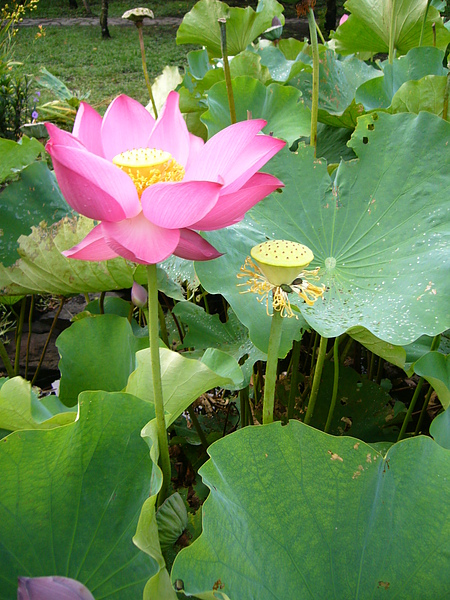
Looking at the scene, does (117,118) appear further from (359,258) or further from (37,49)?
(37,49)

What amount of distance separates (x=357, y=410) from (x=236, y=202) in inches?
24.3

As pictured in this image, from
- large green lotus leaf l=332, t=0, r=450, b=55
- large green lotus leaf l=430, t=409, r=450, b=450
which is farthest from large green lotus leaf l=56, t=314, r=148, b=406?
large green lotus leaf l=332, t=0, r=450, b=55

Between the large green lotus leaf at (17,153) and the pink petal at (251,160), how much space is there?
0.64m

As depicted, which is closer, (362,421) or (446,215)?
(446,215)

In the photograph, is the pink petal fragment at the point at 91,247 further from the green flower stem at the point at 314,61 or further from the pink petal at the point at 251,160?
the green flower stem at the point at 314,61

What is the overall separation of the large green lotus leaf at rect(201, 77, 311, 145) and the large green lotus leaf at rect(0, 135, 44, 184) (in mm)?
337

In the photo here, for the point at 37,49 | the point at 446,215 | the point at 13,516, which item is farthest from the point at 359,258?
the point at 37,49

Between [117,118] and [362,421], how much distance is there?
2.18 feet

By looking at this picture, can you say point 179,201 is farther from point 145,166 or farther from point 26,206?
point 26,206

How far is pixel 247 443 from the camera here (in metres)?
0.53

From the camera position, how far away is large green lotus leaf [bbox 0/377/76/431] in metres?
0.59

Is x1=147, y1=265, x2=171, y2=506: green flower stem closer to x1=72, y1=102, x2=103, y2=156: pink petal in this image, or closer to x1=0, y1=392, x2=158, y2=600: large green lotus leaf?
x1=0, y1=392, x2=158, y2=600: large green lotus leaf

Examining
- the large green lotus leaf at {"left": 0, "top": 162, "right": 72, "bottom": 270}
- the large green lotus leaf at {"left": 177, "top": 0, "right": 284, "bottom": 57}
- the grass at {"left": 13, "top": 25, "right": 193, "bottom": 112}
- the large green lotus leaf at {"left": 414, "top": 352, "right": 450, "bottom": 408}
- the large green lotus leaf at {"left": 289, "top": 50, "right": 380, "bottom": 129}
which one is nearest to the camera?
the large green lotus leaf at {"left": 414, "top": 352, "right": 450, "bottom": 408}

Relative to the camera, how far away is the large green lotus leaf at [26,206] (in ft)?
3.06
